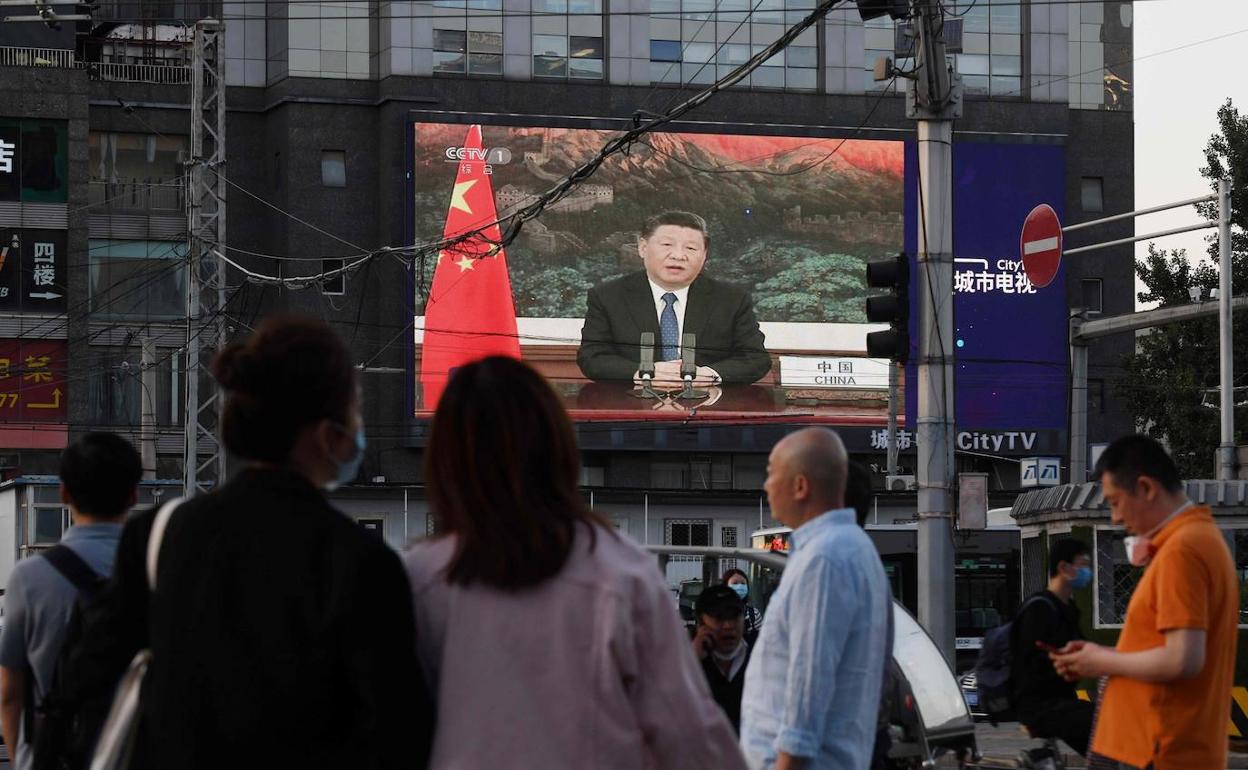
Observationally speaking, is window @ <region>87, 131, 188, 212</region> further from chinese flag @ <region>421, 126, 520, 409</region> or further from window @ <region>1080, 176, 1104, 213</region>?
window @ <region>1080, 176, 1104, 213</region>

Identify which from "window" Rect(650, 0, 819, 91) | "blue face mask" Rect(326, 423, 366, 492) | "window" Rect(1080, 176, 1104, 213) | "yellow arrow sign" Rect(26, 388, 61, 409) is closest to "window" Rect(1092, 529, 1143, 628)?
"blue face mask" Rect(326, 423, 366, 492)

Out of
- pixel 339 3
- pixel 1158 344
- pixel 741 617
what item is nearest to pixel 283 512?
pixel 741 617

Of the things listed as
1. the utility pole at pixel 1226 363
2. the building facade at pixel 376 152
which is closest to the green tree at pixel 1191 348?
the utility pole at pixel 1226 363

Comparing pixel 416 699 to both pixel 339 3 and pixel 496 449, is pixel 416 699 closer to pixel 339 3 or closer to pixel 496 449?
pixel 496 449

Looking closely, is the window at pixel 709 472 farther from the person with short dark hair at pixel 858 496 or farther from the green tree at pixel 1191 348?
the person with short dark hair at pixel 858 496

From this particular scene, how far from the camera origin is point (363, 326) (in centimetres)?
5809

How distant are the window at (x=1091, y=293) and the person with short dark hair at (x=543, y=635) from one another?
62.3 metres

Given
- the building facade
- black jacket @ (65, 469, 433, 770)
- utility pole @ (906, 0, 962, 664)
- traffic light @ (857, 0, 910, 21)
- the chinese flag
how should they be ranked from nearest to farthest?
1. black jacket @ (65, 469, 433, 770)
2. traffic light @ (857, 0, 910, 21)
3. utility pole @ (906, 0, 962, 664)
4. the building facade
5. the chinese flag

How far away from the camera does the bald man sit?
5020 millimetres

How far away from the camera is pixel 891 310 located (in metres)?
16.1

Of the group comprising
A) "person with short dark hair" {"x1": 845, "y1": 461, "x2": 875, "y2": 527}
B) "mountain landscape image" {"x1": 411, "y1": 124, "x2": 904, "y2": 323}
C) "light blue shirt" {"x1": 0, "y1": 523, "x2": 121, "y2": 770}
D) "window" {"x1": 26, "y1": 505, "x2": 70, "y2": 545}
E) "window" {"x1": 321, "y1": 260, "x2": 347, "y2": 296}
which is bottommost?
"window" {"x1": 26, "y1": 505, "x2": 70, "y2": 545}

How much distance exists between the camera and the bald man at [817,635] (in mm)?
5020

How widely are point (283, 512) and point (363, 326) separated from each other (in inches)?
2174

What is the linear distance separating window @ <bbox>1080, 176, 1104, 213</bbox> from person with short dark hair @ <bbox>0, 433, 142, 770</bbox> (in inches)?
2442
